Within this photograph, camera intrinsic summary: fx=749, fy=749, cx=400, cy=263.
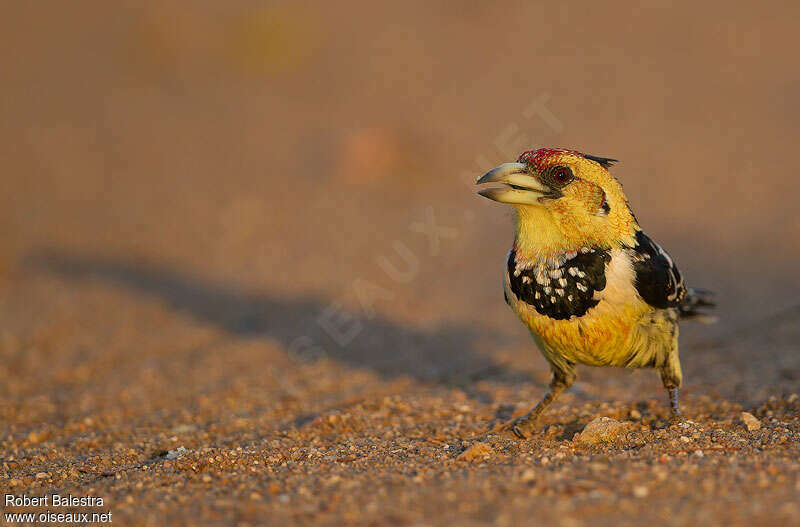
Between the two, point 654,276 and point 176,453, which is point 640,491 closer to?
point 654,276

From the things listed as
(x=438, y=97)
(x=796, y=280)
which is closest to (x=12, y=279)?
(x=438, y=97)

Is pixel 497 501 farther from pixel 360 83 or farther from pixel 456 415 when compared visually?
pixel 360 83

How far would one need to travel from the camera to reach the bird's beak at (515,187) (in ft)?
11.9

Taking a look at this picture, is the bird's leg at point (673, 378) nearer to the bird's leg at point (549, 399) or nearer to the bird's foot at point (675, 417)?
the bird's foot at point (675, 417)

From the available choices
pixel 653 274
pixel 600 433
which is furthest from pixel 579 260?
pixel 600 433

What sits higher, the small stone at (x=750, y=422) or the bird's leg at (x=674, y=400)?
the bird's leg at (x=674, y=400)

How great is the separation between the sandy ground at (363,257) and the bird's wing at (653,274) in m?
0.68

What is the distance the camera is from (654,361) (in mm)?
4023

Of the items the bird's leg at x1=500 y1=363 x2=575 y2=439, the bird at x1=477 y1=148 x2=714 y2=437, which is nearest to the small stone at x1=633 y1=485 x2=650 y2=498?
the bird at x1=477 y1=148 x2=714 y2=437

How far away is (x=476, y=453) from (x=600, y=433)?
67cm

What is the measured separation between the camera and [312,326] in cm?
743

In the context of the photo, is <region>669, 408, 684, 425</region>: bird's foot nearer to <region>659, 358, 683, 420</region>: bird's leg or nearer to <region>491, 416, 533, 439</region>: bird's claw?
<region>659, 358, 683, 420</region>: bird's leg

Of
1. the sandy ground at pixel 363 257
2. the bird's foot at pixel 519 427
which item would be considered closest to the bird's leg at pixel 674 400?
the sandy ground at pixel 363 257

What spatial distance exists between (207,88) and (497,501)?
11880mm
